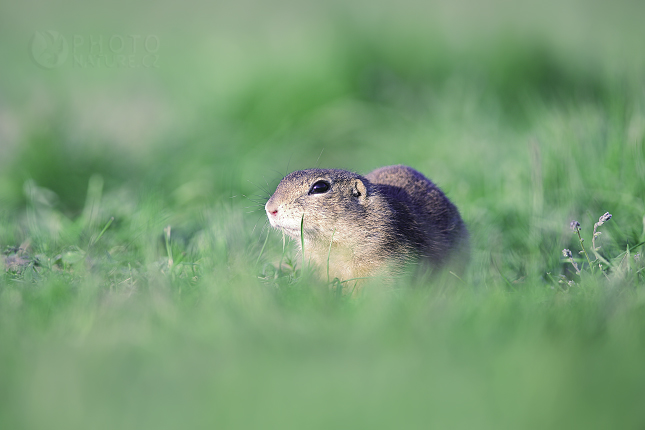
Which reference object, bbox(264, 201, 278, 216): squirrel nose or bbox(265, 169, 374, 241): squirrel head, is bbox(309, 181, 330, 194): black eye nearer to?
bbox(265, 169, 374, 241): squirrel head

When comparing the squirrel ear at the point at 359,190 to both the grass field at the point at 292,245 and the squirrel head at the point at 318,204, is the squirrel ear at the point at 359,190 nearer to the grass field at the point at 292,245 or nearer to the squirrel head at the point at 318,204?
the squirrel head at the point at 318,204

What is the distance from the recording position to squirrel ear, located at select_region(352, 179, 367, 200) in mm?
3753

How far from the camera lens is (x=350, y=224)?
11.9 feet

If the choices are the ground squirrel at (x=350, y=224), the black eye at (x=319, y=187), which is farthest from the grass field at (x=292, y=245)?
the black eye at (x=319, y=187)

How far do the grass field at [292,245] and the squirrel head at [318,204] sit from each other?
30 cm

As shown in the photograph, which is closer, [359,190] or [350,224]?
[350,224]

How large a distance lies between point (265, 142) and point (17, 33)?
8745 millimetres

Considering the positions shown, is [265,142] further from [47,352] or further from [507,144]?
[47,352]

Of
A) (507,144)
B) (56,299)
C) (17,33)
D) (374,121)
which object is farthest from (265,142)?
(17,33)

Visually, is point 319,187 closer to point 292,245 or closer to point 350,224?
point 350,224

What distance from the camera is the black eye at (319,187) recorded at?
145 inches

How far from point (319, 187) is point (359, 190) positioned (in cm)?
26

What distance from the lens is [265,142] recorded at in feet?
22.3

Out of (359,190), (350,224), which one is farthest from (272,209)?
(359,190)
